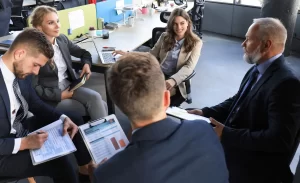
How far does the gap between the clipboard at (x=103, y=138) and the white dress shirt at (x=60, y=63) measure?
940mm

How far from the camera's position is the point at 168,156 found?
34.9 inches

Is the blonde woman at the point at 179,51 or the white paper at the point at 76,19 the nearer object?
the blonde woman at the point at 179,51

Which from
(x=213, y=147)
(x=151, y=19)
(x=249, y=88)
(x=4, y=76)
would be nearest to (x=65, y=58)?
(x=4, y=76)

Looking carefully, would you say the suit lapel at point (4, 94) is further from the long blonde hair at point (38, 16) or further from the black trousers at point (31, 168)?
the long blonde hair at point (38, 16)

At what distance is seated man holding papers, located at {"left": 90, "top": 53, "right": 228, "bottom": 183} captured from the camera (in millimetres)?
866

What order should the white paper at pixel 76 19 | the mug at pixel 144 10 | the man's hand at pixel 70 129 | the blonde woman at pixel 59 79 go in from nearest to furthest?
the man's hand at pixel 70 129 → the blonde woman at pixel 59 79 → the white paper at pixel 76 19 → the mug at pixel 144 10

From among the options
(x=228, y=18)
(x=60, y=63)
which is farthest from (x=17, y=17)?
(x=228, y=18)

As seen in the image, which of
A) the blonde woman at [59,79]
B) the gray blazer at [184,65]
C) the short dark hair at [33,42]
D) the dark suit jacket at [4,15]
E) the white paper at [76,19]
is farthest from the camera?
the dark suit jacket at [4,15]

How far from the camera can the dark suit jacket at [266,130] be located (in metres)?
1.42

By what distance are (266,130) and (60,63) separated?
1.71 meters

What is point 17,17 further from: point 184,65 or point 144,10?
point 184,65

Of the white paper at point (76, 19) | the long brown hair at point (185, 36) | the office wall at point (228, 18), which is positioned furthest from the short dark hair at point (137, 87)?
the office wall at point (228, 18)

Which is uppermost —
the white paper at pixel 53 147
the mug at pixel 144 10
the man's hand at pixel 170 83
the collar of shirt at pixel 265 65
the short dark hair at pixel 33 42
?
the mug at pixel 144 10

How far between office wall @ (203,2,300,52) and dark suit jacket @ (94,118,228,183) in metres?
5.22
